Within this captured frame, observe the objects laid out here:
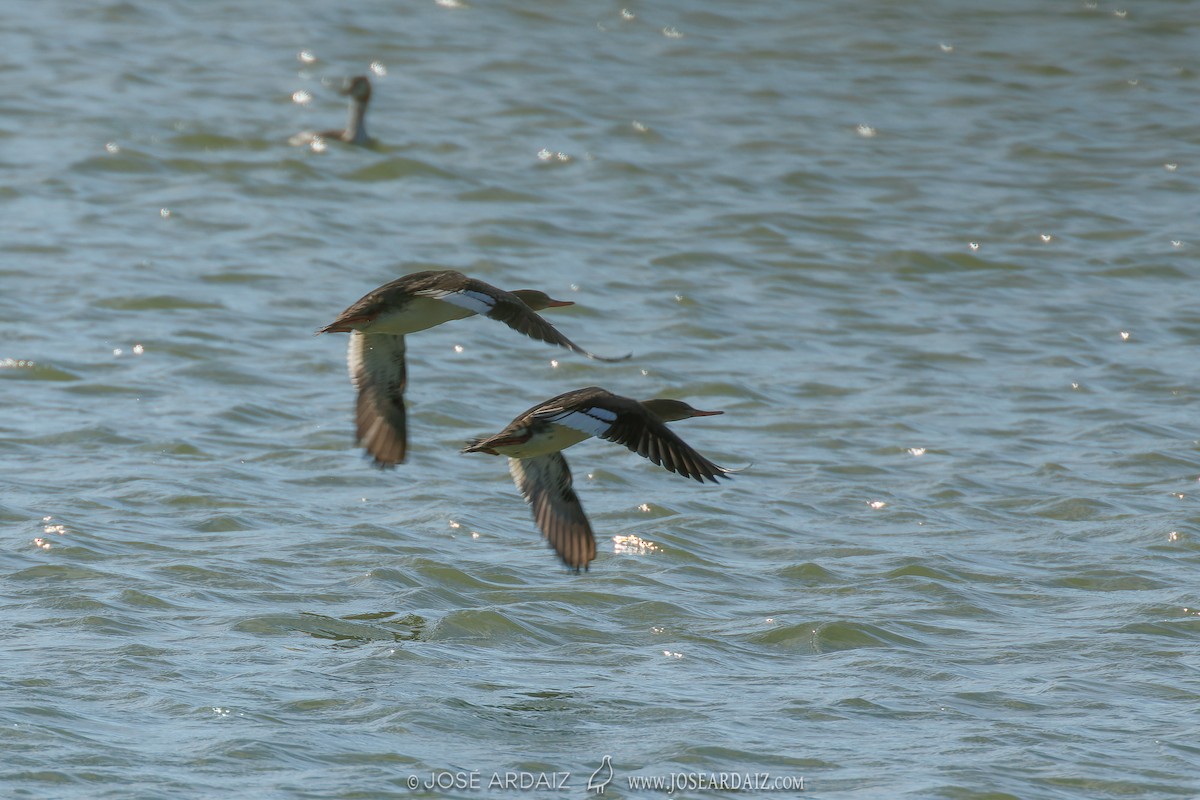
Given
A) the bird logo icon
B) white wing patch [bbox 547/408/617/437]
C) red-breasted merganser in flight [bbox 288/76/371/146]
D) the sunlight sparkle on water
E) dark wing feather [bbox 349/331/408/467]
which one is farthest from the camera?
red-breasted merganser in flight [bbox 288/76/371/146]

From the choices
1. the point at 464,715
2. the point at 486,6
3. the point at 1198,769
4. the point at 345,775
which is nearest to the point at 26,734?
the point at 345,775

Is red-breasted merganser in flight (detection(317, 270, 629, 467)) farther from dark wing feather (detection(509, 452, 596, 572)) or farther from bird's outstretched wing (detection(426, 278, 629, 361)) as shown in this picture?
dark wing feather (detection(509, 452, 596, 572))

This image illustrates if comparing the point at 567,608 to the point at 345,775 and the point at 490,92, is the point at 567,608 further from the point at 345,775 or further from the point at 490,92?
the point at 490,92

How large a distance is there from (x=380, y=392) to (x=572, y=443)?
58.0 inches

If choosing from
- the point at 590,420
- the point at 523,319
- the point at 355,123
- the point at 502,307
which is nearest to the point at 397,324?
the point at 502,307

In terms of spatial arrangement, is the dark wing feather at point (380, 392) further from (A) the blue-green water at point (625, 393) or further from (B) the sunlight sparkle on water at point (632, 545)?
(B) the sunlight sparkle on water at point (632, 545)

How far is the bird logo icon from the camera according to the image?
6402 mm

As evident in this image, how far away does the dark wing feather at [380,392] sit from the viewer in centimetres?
866

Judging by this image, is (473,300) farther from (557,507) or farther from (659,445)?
(659,445)

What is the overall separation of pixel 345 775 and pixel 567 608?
225 centimetres

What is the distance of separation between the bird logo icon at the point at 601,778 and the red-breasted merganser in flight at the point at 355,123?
12.3 metres

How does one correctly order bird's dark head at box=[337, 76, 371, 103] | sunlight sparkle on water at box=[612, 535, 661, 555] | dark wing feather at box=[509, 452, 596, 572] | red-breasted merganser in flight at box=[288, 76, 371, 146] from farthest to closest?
1. bird's dark head at box=[337, 76, 371, 103]
2. red-breasted merganser in flight at box=[288, 76, 371, 146]
3. sunlight sparkle on water at box=[612, 535, 661, 555]
4. dark wing feather at box=[509, 452, 596, 572]

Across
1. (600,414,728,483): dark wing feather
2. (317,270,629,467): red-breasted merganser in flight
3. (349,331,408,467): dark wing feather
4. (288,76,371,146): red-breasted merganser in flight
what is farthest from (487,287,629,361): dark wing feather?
(288,76,371,146): red-breasted merganser in flight

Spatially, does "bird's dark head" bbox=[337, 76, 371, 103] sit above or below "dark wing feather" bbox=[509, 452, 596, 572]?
below
